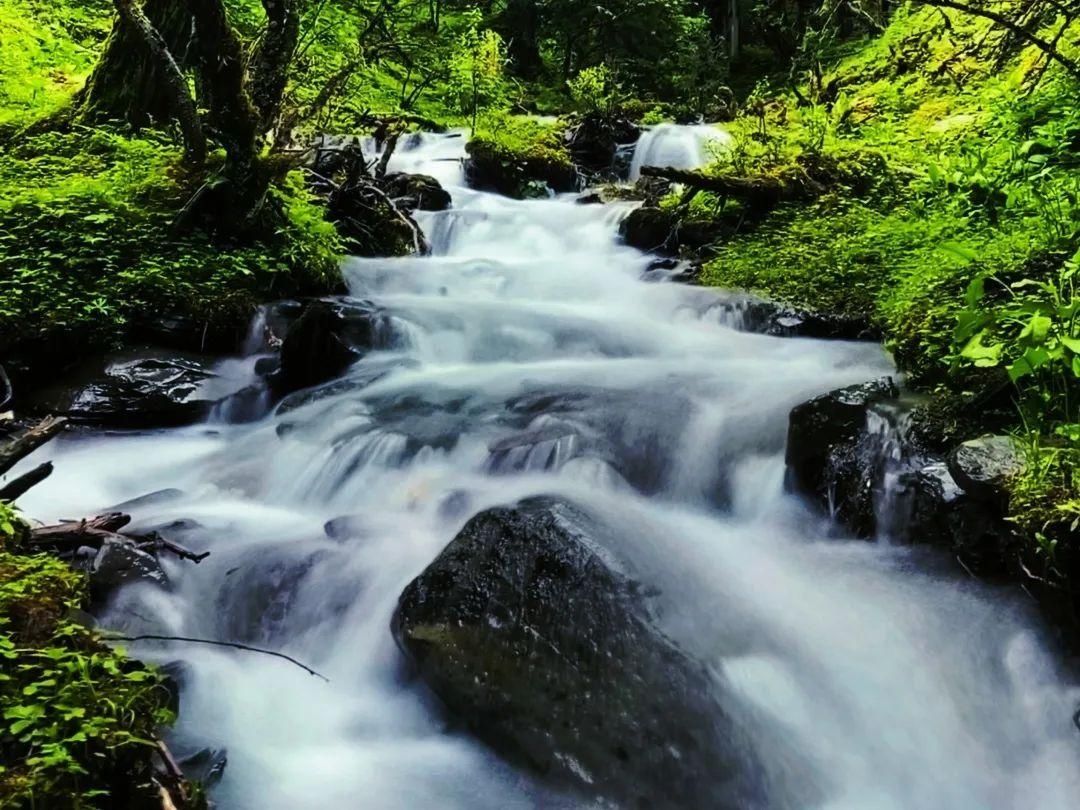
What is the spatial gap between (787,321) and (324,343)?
4.07 metres

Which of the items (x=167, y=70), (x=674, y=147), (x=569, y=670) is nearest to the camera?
(x=569, y=670)

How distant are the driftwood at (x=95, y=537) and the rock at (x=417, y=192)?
25.4 feet

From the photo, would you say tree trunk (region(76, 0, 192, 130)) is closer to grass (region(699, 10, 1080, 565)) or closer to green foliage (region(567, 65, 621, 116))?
grass (region(699, 10, 1080, 565))

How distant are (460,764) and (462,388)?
3.62 metres

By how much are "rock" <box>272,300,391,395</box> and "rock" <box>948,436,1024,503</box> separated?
476 centimetres

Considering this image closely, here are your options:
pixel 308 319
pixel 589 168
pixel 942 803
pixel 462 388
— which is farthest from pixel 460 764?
pixel 589 168

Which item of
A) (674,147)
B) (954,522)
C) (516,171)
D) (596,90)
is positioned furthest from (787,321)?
(596,90)

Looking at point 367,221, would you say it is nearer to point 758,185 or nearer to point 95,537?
point 758,185

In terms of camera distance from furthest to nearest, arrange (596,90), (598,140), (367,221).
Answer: (596,90) → (598,140) → (367,221)

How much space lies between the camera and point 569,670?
9.63 ft

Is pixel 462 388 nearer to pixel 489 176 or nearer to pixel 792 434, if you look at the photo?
pixel 792 434

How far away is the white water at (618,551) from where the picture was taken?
286 centimetres

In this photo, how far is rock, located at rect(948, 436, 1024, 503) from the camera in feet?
10.6

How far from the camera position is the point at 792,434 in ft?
14.4
